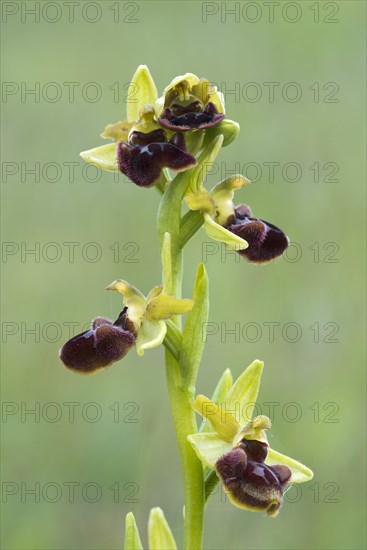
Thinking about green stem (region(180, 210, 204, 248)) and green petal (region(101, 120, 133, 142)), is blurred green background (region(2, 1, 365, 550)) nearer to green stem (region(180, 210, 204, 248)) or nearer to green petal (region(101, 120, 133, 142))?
green stem (region(180, 210, 204, 248))

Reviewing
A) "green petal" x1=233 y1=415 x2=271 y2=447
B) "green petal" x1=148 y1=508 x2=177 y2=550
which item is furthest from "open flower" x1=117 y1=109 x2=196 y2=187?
"green petal" x1=148 y1=508 x2=177 y2=550

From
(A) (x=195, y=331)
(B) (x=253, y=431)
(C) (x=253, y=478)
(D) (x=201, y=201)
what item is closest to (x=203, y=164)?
(D) (x=201, y=201)

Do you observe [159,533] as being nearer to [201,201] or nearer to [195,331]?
[195,331]

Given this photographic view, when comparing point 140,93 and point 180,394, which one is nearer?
point 180,394

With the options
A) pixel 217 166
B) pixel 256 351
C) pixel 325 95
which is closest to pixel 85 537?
pixel 256 351

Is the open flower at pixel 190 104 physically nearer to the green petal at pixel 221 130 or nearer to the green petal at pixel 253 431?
the green petal at pixel 221 130
